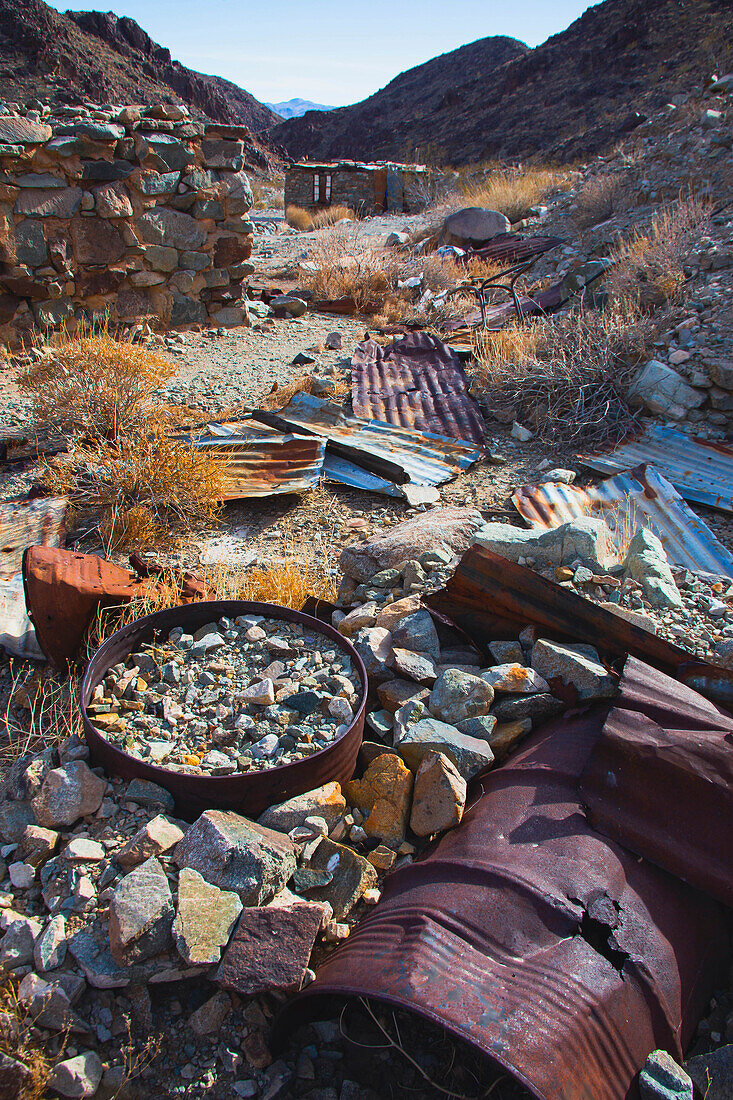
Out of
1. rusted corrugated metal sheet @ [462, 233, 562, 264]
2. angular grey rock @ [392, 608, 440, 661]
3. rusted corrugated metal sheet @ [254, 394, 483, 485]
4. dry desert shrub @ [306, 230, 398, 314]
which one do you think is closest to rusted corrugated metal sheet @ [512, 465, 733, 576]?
rusted corrugated metal sheet @ [254, 394, 483, 485]

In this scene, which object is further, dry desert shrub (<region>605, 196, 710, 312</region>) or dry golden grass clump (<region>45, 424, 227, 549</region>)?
dry desert shrub (<region>605, 196, 710, 312</region>)

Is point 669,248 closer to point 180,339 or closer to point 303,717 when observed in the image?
point 180,339

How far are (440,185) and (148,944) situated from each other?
20237 mm

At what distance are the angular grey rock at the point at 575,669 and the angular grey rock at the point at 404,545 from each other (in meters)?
1.07

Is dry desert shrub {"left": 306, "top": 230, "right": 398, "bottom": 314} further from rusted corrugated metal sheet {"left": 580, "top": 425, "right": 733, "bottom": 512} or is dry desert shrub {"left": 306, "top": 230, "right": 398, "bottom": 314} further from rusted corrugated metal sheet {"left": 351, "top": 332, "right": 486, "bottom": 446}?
rusted corrugated metal sheet {"left": 580, "top": 425, "right": 733, "bottom": 512}

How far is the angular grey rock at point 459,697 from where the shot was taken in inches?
89.5

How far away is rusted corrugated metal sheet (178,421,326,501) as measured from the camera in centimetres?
421

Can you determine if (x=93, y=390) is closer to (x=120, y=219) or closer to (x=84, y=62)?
(x=120, y=219)

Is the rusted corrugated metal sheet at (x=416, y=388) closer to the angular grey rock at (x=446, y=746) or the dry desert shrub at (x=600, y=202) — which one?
the angular grey rock at (x=446, y=746)

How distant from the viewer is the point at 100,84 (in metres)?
30.6

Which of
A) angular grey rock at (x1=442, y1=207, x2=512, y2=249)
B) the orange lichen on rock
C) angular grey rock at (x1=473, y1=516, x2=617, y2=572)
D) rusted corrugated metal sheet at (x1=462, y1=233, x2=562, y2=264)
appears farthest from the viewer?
angular grey rock at (x1=442, y1=207, x2=512, y2=249)

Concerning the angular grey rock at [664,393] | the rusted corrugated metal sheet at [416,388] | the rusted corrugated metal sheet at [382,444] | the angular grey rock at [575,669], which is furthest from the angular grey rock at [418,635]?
the angular grey rock at [664,393]

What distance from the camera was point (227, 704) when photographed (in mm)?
2270

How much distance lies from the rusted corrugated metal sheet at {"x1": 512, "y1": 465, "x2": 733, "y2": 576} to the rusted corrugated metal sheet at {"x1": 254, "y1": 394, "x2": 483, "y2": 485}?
2.34 ft
